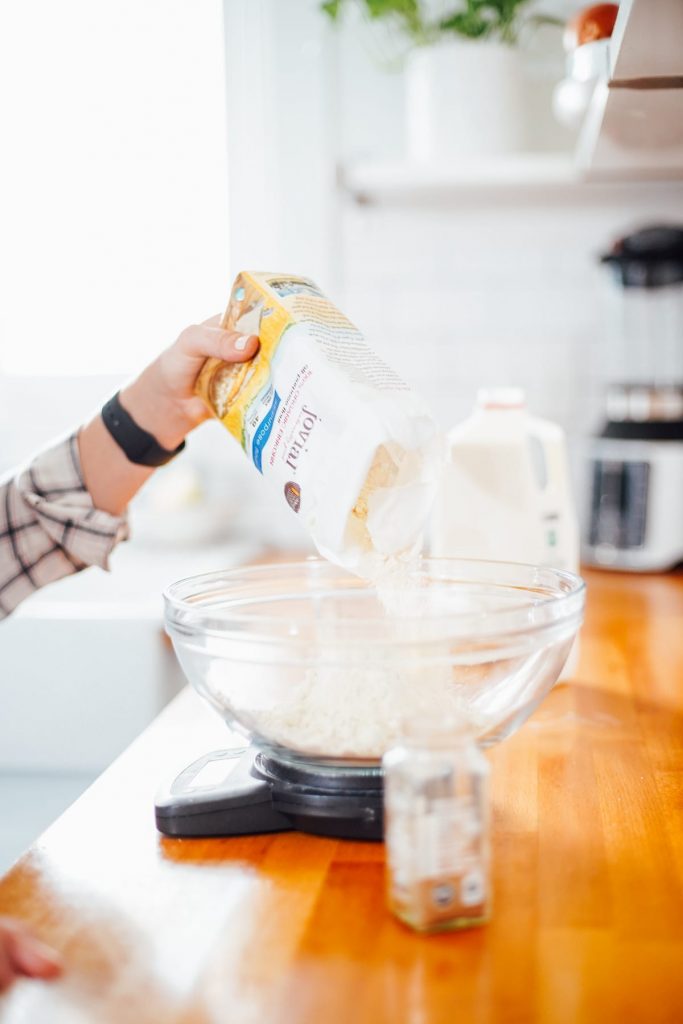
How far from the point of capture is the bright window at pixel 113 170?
1987 millimetres

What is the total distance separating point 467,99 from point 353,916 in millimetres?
1576

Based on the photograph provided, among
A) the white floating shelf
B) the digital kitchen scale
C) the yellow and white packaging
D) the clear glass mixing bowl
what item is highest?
the white floating shelf

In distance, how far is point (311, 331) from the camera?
82 cm

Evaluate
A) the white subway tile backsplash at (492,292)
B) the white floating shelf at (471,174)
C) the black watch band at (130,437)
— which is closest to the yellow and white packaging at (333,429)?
the black watch band at (130,437)

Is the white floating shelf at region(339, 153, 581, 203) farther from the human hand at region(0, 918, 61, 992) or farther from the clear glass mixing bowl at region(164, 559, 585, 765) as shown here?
the human hand at region(0, 918, 61, 992)

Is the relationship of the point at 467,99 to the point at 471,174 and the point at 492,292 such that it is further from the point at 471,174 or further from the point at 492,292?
the point at 492,292

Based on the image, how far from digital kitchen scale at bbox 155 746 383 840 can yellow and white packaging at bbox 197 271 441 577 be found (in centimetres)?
17

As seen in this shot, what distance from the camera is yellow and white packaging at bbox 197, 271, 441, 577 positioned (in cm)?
77

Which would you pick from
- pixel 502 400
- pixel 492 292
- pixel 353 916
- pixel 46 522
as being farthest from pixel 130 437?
pixel 492 292

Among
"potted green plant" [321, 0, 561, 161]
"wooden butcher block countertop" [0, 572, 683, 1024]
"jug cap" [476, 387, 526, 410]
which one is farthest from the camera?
"potted green plant" [321, 0, 561, 161]

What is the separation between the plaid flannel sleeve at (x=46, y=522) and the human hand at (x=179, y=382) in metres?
0.11

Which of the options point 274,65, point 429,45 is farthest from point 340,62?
point 429,45

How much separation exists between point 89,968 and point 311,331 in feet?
1.53

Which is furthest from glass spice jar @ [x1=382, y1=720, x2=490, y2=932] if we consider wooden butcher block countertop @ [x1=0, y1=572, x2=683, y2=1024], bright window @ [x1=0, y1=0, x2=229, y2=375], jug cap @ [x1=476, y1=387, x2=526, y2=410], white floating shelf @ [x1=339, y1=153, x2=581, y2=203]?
bright window @ [x1=0, y1=0, x2=229, y2=375]
